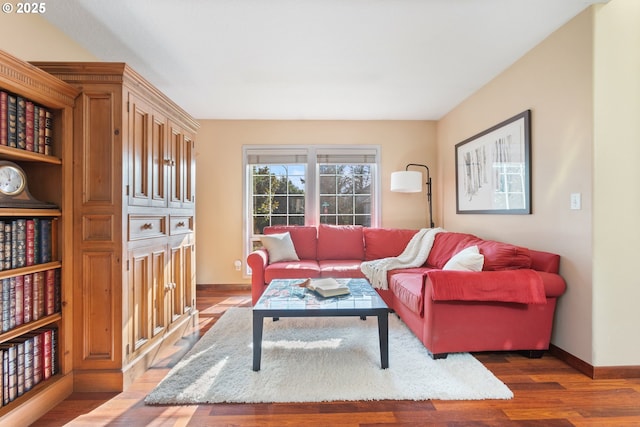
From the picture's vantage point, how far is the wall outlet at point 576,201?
82.5 inches

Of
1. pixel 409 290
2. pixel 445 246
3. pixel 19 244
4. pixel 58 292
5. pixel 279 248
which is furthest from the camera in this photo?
pixel 279 248

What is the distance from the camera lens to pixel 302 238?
403cm

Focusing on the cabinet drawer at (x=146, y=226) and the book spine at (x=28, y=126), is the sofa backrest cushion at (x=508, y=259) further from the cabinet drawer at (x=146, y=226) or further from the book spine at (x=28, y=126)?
the book spine at (x=28, y=126)

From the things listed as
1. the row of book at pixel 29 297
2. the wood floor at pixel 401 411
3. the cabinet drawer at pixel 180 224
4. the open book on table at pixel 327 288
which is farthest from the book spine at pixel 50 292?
the open book on table at pixel 327 288


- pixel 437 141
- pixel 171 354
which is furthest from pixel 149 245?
pixel 437 141

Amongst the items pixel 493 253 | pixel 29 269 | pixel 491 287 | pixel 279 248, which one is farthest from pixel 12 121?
pixel 493 253

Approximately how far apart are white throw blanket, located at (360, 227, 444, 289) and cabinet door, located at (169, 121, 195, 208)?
1972 millimetres

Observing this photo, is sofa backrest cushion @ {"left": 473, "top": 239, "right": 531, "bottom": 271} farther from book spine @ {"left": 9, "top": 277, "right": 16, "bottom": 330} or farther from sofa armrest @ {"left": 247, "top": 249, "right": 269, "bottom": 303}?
book spine @ {"left": 9, "top": 277, "right": 16, "bottom": 330}

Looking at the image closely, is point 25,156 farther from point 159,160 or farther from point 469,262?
point 469,262

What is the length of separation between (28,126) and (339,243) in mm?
3125

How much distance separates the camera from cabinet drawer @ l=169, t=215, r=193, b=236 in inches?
100

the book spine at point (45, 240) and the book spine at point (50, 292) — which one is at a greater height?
the book spine at point (45, 240)

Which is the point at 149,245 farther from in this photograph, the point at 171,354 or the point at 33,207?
the point at 171,354

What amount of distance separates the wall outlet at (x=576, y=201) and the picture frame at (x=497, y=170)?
420 millimetres
